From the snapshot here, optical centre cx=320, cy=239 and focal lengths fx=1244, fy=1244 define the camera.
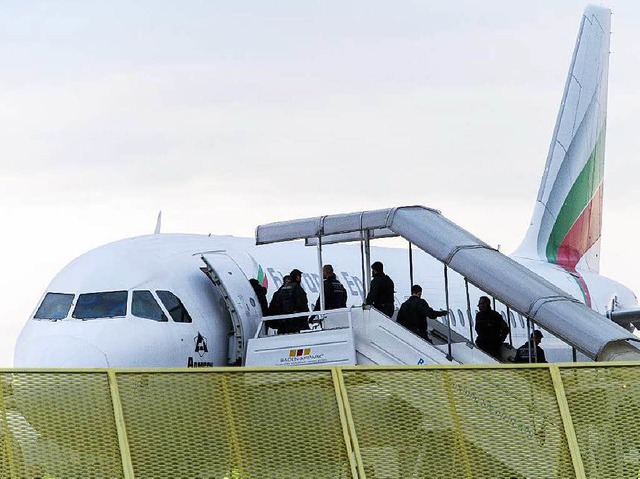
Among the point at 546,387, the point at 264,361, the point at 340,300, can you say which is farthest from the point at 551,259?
the point at 546,387

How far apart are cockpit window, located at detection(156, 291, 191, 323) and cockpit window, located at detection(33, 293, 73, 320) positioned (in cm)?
134

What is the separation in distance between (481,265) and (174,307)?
4.61 metres

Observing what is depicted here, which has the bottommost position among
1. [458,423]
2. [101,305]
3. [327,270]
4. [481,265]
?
[458,423]

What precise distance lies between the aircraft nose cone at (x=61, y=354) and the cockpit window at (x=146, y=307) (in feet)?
3.98

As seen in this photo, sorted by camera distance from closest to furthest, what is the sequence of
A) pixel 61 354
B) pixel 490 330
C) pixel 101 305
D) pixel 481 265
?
pixel 61 354 < pixel 481 265 < pixel 101 305 < pixel 490 330

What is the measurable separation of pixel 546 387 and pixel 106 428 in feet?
12.4

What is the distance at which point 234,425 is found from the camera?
10.6 metres

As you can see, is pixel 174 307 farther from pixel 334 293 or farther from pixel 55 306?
pixel 334 293

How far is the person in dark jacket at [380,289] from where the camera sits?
19.1 meters

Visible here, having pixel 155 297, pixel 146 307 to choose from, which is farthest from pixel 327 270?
pixel 146 307

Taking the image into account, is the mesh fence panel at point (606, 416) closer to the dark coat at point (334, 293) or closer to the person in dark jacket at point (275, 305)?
the person in dark jacket at point (275, 305)

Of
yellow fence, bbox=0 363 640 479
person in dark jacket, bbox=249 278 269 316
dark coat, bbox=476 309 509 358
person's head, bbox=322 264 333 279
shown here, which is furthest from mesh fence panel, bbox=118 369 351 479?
dark coat, bbox=476 309 509 358

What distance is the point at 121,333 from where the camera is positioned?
57.5ft

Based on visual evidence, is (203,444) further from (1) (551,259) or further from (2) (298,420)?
(1) (551,259)
